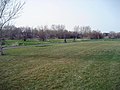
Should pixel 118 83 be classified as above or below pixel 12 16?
below

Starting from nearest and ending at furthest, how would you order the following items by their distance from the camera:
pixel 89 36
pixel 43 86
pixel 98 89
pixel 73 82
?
pixel 98 89, pixel 43 86, pixel 73 82, pixel 89 36

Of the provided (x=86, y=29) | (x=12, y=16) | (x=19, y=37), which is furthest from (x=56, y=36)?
(x=12, y=16)

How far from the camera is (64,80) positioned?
7824mm

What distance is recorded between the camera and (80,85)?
7070mm

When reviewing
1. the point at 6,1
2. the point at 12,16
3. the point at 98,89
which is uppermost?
the point at 6,1

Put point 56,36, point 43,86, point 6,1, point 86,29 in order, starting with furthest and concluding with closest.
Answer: point 86,29
point 56,36
point 6,1
point 43,86

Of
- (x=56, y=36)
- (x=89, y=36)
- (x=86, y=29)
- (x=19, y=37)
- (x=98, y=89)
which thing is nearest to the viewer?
(x=98, y=89)

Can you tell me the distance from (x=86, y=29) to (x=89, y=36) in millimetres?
38172

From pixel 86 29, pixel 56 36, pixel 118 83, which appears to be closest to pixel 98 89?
pixel 118 83

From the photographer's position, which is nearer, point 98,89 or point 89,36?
point 98,89

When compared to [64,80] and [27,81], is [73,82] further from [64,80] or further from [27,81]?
[27,81]

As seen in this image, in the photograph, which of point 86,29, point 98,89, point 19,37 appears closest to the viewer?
point 98,89

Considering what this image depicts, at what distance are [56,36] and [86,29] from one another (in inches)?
2302

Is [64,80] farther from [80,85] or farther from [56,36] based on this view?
[56,36]
